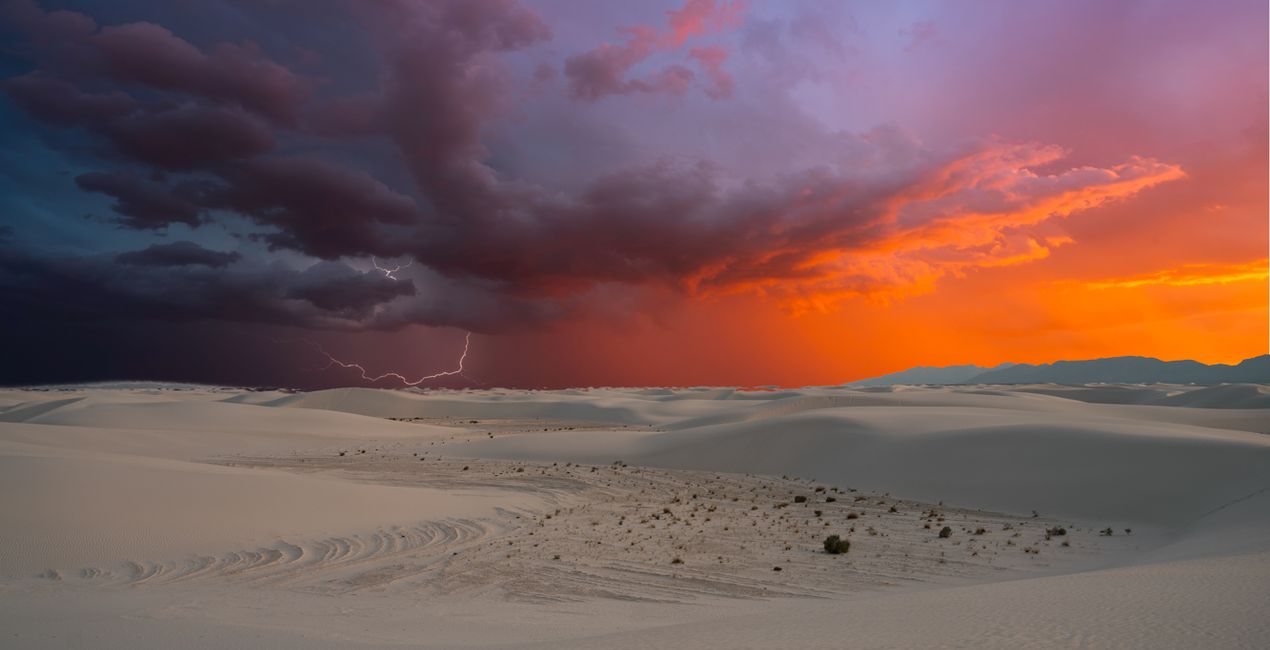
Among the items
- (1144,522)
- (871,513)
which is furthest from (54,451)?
(1144,522)

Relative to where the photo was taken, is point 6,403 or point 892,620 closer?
point 892,620

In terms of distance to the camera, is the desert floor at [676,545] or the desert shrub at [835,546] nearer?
the desert floor at [676,545]

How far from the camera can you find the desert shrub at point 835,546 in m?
13.3

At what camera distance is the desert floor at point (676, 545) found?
290 inches

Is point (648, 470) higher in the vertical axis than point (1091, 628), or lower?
lower

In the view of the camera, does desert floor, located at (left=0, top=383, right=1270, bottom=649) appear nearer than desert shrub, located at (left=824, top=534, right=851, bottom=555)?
Yes

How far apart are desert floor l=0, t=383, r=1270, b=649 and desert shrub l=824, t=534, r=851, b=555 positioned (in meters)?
0.19

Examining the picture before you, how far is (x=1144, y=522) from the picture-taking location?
16.2 metres

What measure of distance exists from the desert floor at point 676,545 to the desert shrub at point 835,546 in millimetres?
195

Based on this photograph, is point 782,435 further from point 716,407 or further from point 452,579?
point 716,407

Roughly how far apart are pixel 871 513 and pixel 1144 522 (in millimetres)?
6219

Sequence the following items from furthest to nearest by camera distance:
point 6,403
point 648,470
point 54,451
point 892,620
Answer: point 6,403, point 648,470, point 54,451, point 892,620

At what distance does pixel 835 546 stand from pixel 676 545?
125 inches

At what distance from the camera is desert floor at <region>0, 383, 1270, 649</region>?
7359 millimetres
